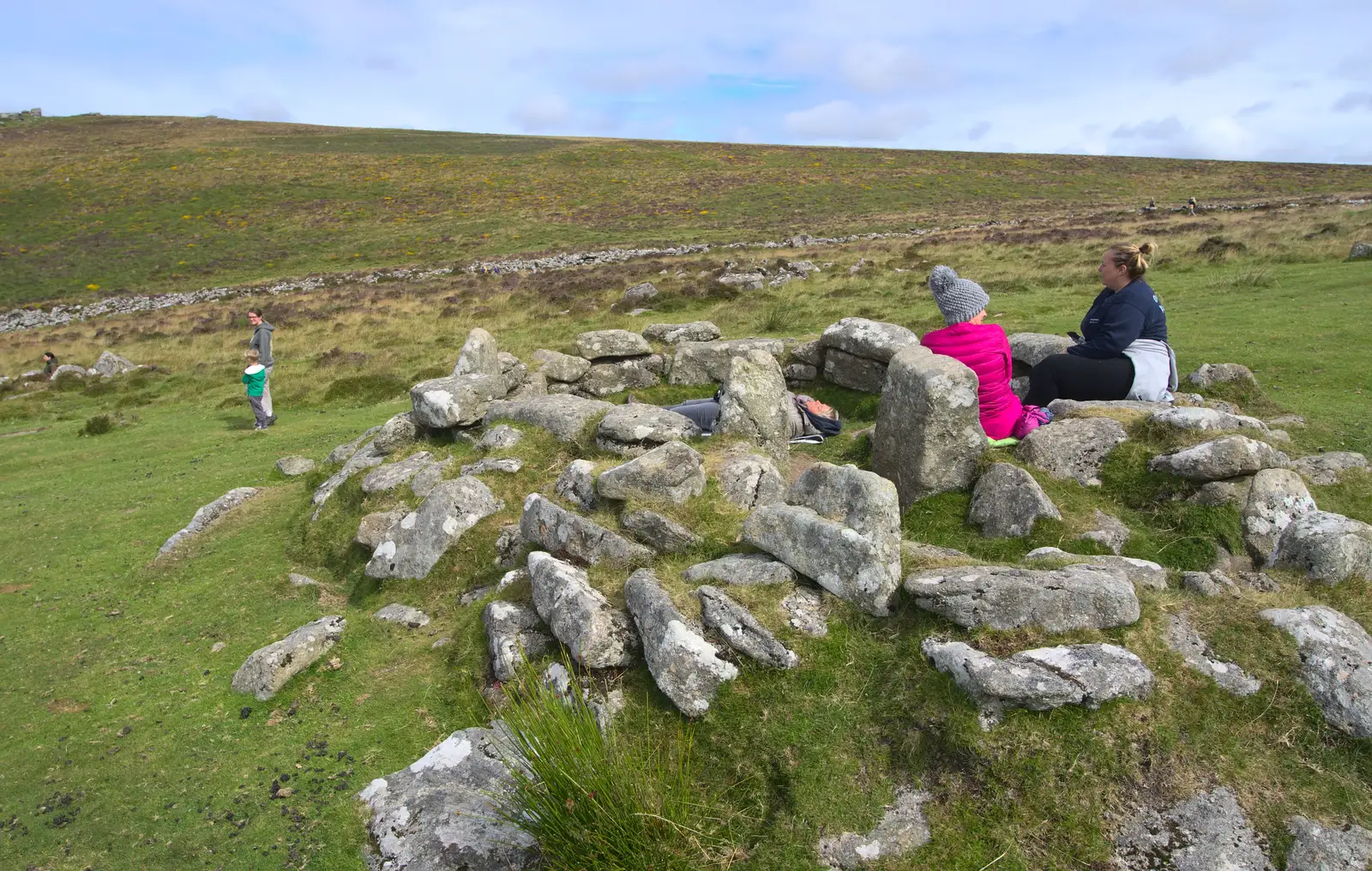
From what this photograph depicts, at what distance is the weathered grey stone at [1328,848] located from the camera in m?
4.41

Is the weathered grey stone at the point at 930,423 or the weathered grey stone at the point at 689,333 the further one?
the weathered grey stone at the point at 689,333

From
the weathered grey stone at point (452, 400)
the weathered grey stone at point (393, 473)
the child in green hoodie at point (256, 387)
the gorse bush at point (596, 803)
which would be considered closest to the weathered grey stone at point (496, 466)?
the weathered grey stone at point (393, 473)

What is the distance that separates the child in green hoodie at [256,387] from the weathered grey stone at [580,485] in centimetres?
1332

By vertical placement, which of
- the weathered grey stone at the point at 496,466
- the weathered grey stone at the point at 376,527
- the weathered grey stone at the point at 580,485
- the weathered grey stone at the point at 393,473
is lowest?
the weathered grey stone at the point at 376,527

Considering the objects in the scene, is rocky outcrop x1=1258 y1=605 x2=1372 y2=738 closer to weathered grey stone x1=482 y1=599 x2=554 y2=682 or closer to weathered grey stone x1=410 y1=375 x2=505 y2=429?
weathered grey stone x1=482 y1=599 x2=554 y2=682

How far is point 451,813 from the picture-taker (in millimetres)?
5941

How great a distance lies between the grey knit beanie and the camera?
9.59 metres

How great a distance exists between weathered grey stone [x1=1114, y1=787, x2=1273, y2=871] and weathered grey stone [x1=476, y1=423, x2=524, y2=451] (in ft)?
29.0

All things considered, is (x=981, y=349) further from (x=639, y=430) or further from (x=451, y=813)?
(x=451, y=813)

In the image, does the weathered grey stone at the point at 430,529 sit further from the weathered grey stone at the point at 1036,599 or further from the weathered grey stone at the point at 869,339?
the weathered grey stone at the point at 869,339

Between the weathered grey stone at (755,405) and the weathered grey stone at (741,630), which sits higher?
the weathered grey stone at (755,405)

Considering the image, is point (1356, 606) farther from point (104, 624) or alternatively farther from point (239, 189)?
point (239, 189)

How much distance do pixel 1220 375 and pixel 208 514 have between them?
17.3 meters

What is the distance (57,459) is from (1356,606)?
24.2 meters
